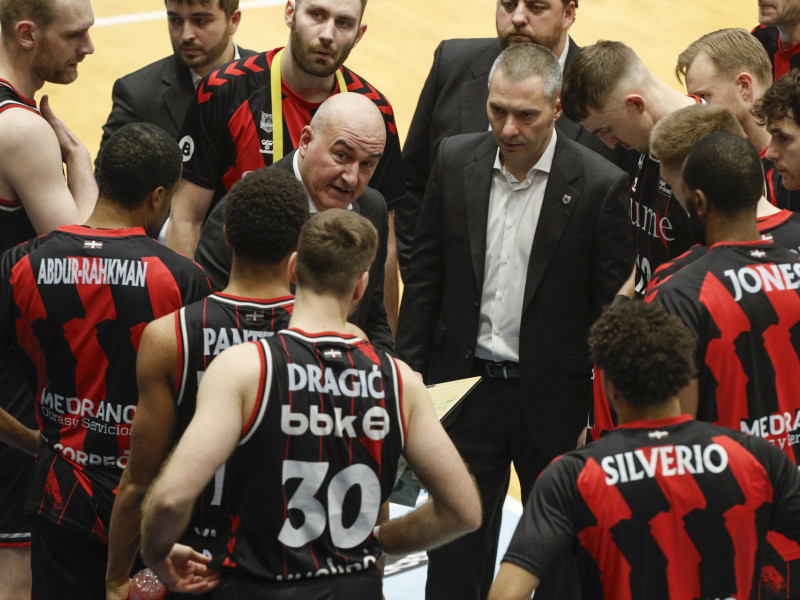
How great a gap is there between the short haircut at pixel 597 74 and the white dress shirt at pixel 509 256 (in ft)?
0.62

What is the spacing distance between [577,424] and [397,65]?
21.5 feet

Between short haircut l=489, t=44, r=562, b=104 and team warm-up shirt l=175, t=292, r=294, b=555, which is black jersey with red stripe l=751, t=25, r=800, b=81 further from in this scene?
team warm-up shirt l=175, t=292, r=294, b=555

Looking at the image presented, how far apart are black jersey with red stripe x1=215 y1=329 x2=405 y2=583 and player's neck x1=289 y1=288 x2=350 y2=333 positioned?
0.03 metres

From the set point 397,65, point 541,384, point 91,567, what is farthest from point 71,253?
point 397,65

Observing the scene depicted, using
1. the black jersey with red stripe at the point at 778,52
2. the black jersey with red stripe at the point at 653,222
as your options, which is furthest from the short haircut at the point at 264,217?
the black jersey with red stripe at the point at 778,52

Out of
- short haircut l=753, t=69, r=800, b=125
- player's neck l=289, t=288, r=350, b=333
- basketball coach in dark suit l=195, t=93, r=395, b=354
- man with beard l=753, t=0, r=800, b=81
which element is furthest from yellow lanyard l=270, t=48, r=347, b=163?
man with beard l=753, t=0, r=800, b=81

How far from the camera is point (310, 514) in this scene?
254 cm

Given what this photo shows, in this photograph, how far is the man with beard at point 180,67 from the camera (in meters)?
5.14

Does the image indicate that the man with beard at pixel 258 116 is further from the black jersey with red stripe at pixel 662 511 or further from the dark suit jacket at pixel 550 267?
the black jersey with red stripe at pixel 662 511

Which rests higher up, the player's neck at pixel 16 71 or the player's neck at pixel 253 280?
the player's neck at pixel 16 71

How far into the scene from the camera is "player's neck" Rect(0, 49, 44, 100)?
3.84 meters

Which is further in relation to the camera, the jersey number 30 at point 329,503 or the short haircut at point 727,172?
the short haircut at point 727,172

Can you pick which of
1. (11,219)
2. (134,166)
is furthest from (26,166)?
(134,166)

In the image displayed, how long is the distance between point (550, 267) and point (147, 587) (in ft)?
5.85
